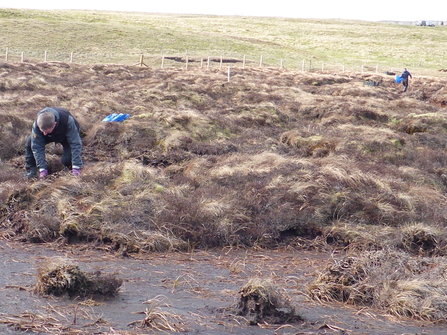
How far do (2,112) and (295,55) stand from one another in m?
49.5

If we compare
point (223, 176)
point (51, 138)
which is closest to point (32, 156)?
point (51, 138)

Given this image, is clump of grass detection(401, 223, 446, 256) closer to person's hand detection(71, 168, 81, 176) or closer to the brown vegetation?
the brown vegetation

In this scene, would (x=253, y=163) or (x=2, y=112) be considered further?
(x=2, y=112)

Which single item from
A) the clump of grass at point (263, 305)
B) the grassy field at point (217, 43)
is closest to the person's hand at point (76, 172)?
the clump of grass at point (263, 305)

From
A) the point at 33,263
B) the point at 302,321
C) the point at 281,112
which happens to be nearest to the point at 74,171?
the point at 33,263

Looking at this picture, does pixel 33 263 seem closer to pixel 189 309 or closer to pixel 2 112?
pixel 189 309

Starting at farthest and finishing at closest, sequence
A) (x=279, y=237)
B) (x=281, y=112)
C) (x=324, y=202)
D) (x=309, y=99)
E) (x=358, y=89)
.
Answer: (x=358, y=89)
(x=309, y=99)
(x=281, y=112)
(x=324, y=202)
(x=279, y=237)

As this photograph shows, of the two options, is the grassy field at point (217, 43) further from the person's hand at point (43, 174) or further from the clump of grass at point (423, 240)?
the clump of grass at point (423, 240)

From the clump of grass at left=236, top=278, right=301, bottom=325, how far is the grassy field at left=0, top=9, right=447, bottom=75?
3614cm

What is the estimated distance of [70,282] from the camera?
5.59 m

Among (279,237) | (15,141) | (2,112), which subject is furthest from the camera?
(2,112)

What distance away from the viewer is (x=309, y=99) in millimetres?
21453

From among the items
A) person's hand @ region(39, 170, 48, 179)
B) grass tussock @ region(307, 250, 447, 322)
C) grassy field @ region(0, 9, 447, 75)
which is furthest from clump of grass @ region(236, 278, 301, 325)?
grassy field @ region(0, 9, 447, 75)

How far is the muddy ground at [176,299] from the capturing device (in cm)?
499
